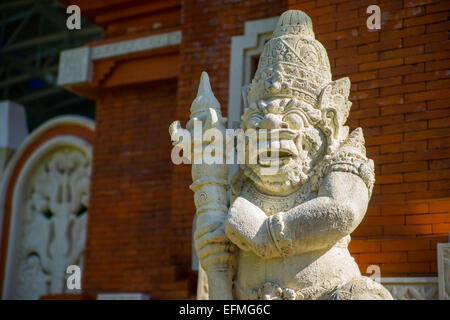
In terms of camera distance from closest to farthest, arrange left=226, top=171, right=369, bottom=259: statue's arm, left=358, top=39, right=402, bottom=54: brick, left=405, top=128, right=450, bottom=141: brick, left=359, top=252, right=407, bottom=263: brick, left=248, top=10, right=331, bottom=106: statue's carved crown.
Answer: left=226, top=171, right=369, bottom=259: statue's arm → left=248, top=10, right=331, bottom=106: statue's carved crown → left=359, top=252, right=407, bottom=263: brick → left=405, top=128, right=450, bottom=141: brick → left=358, top=39, right=402, bottom=54: brick

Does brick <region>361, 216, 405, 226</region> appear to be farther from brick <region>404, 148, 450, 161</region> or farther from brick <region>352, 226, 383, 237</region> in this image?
brick <region>404, 148, 450, 161</region>

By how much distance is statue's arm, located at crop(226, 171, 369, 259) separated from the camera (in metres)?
3.51

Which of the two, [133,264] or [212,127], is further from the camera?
[133,264]

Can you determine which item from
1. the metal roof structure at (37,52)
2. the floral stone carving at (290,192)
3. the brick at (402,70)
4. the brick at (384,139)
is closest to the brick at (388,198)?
the brick at (384,139)

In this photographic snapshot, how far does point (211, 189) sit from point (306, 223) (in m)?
0.65

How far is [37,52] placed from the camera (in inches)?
545

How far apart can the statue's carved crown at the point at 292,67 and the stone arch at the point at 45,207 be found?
461cm

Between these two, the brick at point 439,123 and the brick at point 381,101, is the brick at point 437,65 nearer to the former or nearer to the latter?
the brick at point 381,101

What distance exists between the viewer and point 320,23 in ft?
18.3

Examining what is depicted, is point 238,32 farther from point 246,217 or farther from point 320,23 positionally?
point 246,217

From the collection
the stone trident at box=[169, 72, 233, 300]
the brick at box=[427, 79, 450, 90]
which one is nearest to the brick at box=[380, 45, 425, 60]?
the brick at box=[427, 79, 450, 90]

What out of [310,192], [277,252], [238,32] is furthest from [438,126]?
[238,32]

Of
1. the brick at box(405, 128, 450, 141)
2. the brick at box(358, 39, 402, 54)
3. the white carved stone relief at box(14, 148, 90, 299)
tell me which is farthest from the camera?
the white carved stone relief at box(14, 148, 90, 299)

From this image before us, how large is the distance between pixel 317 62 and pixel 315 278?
1.25 meters
